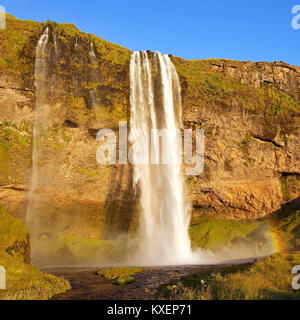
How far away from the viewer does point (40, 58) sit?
26.5 m

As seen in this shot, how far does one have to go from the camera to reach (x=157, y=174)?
91.4ft

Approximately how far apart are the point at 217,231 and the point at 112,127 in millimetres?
14659

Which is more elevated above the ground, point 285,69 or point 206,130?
point 285,69

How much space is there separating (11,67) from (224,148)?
20.9 meters

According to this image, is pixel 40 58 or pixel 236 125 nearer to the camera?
pixel 40 58

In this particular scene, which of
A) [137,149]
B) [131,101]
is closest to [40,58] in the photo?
[131,101]

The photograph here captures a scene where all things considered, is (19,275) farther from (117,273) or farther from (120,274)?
(117,273)

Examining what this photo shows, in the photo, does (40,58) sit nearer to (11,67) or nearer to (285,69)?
(11,67)

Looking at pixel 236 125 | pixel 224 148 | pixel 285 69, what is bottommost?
pixel 224 148

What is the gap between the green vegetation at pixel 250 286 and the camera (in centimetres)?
923

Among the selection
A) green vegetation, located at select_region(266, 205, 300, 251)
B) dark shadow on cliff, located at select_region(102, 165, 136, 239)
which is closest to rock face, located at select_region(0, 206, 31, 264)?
dark shadow on cliff, located at select_region(102, 165, 136, 239)

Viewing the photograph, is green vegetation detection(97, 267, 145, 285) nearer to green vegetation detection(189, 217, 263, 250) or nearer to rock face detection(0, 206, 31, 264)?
rock face detection(0, 206, 31, 264)

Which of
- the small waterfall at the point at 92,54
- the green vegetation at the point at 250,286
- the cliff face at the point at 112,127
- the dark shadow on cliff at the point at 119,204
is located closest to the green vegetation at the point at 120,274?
the green vegetation at the point at 250,286

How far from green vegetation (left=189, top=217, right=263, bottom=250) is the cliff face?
40.7 inches
